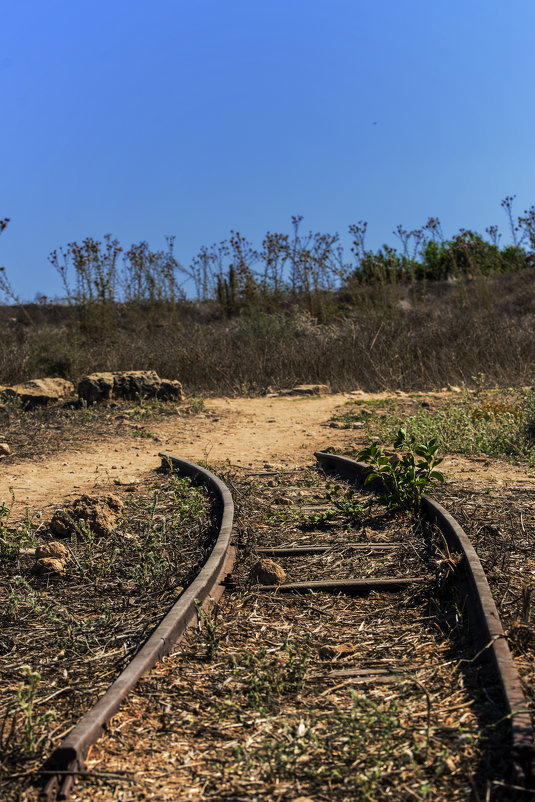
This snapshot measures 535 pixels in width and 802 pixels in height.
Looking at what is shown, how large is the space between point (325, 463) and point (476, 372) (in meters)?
9.29

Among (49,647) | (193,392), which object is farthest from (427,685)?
(193,392)

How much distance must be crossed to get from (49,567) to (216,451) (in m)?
5.28

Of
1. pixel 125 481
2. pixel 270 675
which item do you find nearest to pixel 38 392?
pixel 125 481

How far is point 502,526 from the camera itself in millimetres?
5363

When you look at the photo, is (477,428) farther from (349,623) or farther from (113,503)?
(349,623)

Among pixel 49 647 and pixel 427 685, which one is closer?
pixel 427 685

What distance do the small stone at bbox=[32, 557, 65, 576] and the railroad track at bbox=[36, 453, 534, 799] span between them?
1.07m

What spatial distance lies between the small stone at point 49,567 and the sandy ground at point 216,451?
6.96 feet

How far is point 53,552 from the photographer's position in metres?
5.02

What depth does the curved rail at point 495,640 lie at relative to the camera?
240 centimetres

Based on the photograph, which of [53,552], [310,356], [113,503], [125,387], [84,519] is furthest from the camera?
[310,356]

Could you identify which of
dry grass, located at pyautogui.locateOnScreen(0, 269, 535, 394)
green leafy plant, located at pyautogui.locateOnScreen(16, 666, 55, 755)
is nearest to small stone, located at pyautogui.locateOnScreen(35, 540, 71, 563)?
green leafy plant, located at pyautogui.locateOnScreen(16, 666, 55, 755)

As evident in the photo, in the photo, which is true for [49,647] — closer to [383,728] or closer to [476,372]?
[383,728]

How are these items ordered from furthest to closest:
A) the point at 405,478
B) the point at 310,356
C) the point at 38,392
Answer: the point at 310,356
the point at 38,392
the point at 405,478
